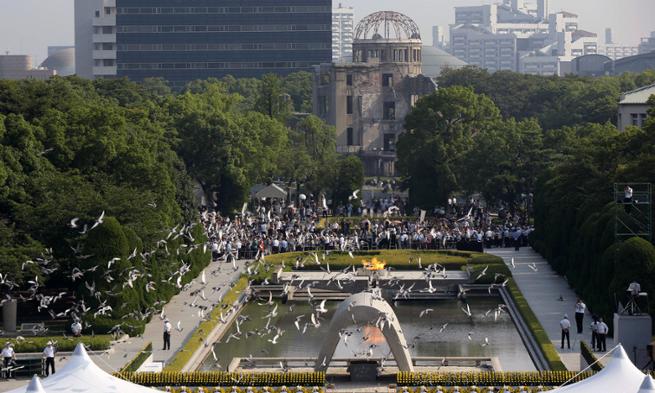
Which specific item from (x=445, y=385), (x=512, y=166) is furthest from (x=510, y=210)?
(x=445, y=385)

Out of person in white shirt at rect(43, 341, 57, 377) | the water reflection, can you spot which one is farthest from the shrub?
person in white shirt at rect(43, 341, 57, 377)

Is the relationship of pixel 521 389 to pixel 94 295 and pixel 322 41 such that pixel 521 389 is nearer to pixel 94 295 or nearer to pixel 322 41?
pixel 94 295

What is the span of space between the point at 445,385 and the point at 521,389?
89.2 inches

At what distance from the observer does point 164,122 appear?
98500 mm

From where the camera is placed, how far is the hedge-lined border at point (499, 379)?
151ft

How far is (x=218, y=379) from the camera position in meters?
46.6

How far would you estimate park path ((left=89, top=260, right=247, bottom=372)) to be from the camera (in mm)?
53106

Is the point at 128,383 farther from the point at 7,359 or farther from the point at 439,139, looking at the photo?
the point at 439,139

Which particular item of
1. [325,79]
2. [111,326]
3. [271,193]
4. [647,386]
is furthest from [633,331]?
[325,79]

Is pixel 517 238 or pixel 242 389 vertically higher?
pixel 517 238

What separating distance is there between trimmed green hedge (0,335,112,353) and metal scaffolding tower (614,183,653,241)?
53.8 ft

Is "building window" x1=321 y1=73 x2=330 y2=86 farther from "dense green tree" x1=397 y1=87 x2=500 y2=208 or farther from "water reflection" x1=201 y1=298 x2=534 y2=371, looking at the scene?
→ "water reflection" x1=201 y1=298 x2=534 y2=371

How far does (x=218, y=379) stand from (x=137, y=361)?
352cm

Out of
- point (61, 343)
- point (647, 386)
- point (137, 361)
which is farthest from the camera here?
point (61, 343)
